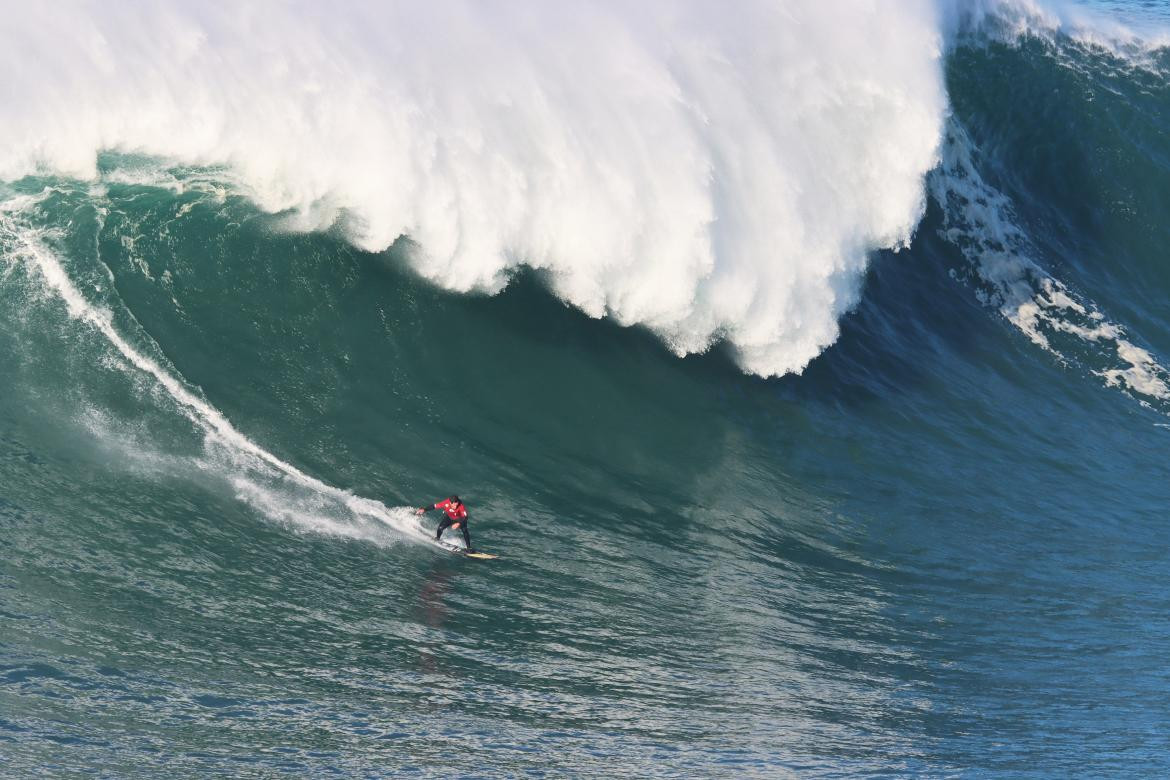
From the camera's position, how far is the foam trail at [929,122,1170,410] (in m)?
21.3

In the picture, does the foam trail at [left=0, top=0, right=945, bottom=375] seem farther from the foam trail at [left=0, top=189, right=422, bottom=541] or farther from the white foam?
the white foam

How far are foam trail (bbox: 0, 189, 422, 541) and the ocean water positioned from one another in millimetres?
47

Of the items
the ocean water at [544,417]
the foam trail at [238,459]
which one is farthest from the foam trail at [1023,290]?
the foam trail at [238,459]

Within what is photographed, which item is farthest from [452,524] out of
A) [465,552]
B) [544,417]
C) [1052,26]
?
[1052,26]

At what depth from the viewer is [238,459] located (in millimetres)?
14047

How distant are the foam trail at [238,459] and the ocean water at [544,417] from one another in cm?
5

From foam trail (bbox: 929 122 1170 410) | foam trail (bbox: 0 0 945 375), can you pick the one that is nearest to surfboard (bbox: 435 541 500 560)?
→ foam trail (bbox: 0 0 945 375)

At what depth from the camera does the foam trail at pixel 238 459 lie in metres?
13.5

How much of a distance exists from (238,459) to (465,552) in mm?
2833

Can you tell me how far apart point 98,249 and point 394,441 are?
4.63m

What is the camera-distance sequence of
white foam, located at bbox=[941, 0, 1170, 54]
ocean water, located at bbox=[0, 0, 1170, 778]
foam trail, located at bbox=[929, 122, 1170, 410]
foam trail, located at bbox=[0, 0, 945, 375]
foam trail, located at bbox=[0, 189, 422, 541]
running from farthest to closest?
white foam, located at bbox=[941, 0, 1170, 54], foam trail, located at bbox=[929, 122, 1170, 410], foam trail, located at bbox=[0, 0, 945, 375], foam trail, located at bbox=[0, 189, 422, 541], ocean water, located at bbox=[0, 0, 1170, 778]

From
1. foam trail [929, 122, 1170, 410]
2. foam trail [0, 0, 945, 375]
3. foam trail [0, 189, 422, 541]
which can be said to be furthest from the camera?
foam trail [929, 122, 1170, 410]

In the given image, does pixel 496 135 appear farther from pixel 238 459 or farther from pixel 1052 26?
pixel 1052 26

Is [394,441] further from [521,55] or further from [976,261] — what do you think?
[976,261]
